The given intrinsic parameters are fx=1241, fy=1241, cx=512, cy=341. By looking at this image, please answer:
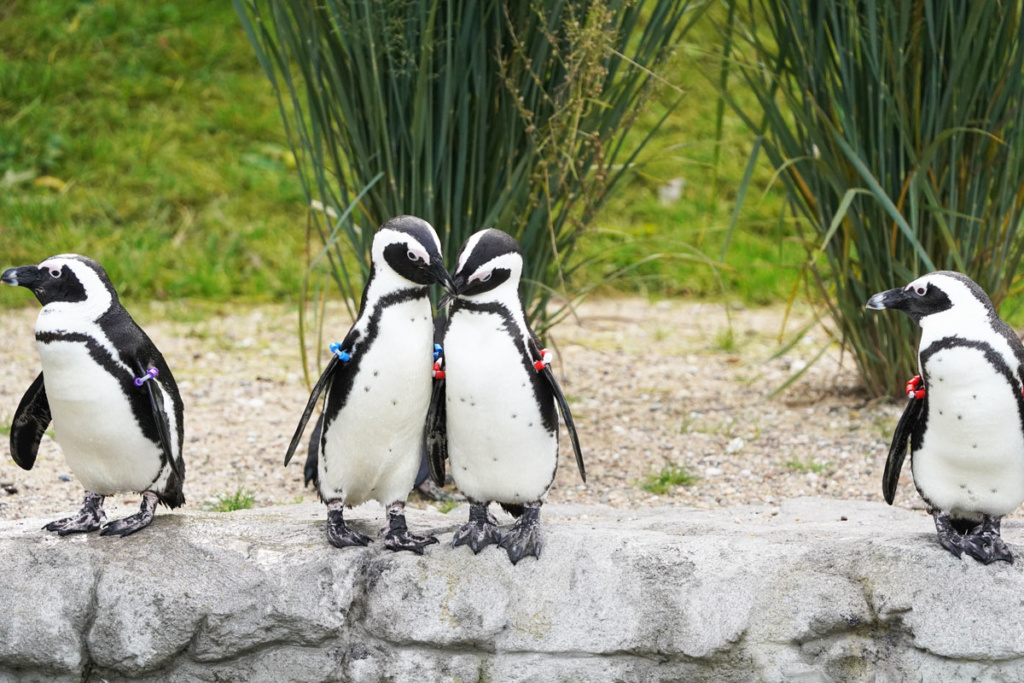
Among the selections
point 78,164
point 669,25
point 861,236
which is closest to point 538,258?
point 669,25

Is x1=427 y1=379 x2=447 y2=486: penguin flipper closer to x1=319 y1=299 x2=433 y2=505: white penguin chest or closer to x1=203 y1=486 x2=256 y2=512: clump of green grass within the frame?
x1=319 y1=299 x2=433 y2=505: white penguin chest

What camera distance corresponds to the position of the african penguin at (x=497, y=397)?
8.00 feet

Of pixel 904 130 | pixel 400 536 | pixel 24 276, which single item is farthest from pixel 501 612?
pixel 904 130

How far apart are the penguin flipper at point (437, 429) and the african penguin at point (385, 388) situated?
0.05 meters

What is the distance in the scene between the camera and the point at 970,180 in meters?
3.78

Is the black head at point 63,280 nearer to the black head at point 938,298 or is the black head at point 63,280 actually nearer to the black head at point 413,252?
the black head at point 413,252

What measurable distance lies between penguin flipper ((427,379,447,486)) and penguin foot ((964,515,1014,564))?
1.12m

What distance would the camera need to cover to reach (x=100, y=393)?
251cm

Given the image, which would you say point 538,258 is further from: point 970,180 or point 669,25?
point 970,180

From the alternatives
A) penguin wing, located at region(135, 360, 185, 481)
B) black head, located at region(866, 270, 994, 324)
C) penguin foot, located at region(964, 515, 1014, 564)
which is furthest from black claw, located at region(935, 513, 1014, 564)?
penguin wing, located at region(135, 360, 185, 481)

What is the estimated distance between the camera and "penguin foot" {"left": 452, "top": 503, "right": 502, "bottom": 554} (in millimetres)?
2617

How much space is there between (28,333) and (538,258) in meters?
2.63

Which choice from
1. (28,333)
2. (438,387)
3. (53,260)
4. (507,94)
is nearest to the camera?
(53,260)

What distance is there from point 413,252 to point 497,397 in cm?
34
